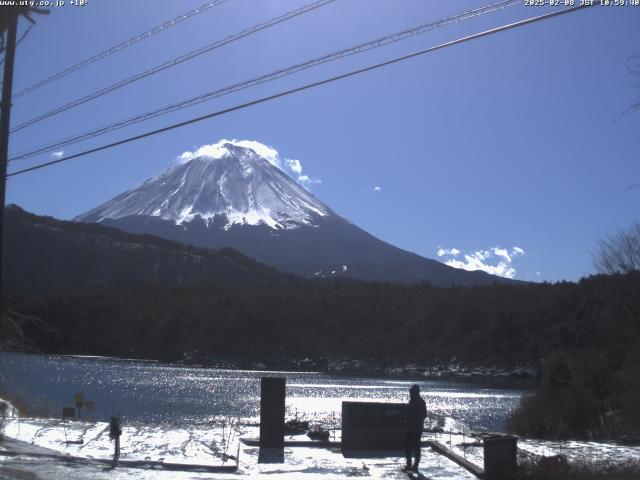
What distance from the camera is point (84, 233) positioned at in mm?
146375

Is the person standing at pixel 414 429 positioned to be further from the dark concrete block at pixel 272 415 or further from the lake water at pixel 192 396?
the lake water at pixel 192 396

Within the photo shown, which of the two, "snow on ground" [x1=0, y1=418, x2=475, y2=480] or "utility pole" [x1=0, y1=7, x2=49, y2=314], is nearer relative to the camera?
"snow on ground" [x1=0, y1=418, x2=475, y2=480]

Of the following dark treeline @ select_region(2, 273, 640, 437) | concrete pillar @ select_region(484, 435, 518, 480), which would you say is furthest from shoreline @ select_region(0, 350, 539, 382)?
concrete pillar @ select_region(484, 435, 518, 480)

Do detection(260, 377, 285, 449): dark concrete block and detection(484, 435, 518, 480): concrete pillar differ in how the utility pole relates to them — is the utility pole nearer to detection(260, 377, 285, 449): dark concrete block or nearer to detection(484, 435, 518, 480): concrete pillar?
detection(260, 377, 285, 449): dark concrete block

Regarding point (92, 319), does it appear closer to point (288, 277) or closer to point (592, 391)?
point (288, 277)

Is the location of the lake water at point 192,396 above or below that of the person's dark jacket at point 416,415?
below

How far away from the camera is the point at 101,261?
141 meters

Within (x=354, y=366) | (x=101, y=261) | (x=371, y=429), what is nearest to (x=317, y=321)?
(x=354, y=366)

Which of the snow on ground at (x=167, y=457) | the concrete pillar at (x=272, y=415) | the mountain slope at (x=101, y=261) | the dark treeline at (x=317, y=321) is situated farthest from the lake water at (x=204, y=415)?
the mountain slope at (x=101, y=261)

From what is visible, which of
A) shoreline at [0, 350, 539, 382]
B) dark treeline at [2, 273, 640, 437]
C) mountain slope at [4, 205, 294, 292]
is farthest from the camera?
mountain slope at [4, 205, 294, 292]

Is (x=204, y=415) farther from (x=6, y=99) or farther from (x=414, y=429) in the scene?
(x=414, y=429)

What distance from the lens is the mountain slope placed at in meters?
136

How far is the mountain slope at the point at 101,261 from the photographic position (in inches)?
5340

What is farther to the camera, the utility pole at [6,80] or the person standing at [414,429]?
the utility pole at [6,80]
